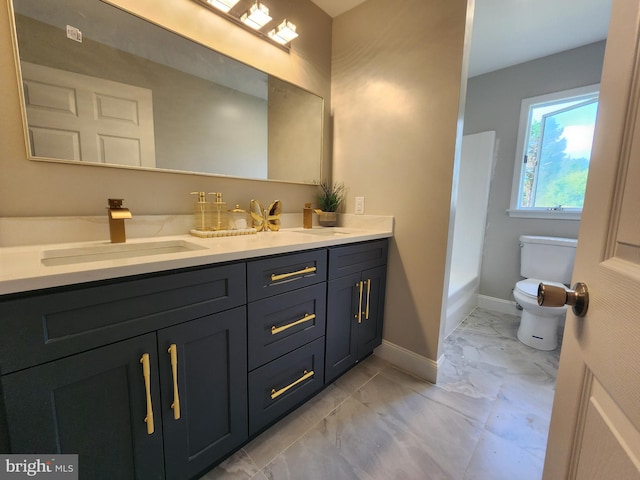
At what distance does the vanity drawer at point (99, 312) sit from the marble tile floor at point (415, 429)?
0.74 meters

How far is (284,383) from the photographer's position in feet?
3.83

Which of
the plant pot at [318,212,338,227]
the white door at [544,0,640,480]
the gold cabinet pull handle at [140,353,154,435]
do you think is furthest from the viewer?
the plant pot at [318,212,338,227]

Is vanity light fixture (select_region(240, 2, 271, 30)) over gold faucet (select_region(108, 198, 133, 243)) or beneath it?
over

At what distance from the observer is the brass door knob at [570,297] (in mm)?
443

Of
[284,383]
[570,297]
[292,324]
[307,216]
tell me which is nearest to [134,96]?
[307,216]

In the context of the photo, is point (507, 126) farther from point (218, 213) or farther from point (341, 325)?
point (218, 213)

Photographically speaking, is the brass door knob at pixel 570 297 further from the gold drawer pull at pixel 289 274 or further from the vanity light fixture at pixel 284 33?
the vanity light fixture at pixel 284 33

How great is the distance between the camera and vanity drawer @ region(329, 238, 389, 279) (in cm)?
132

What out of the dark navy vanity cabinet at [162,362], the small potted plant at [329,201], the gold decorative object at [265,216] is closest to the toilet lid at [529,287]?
the small potted plant at [329,201]

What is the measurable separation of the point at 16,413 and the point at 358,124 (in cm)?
197

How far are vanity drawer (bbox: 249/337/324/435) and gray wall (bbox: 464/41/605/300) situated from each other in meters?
2.17

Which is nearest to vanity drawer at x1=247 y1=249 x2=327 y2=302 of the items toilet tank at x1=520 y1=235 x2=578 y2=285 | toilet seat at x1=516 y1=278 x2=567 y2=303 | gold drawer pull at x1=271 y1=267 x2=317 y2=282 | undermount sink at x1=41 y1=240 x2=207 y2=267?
gold drawer pull at x1=271 y1=267 x2=317 y2=282

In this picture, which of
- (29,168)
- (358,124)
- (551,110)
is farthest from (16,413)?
(551,110)

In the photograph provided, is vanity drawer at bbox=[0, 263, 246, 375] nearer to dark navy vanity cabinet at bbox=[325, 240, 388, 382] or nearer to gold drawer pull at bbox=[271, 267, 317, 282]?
gold drawer pull at bbox=[271, 267, 317, 282]
